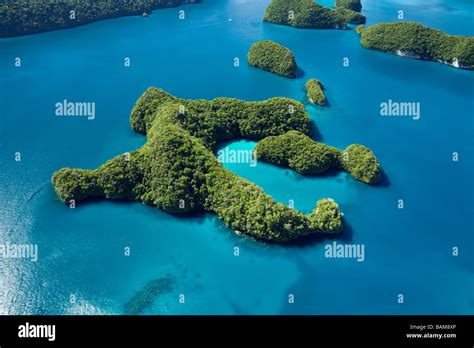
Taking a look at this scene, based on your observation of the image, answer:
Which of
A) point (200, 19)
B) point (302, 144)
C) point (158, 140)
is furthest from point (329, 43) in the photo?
point (158, 140)

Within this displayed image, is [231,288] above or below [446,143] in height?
below

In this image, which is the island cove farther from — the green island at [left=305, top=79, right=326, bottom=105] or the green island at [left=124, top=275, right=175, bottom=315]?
the green island at [left=305, top=79, right=326, bottom=105]

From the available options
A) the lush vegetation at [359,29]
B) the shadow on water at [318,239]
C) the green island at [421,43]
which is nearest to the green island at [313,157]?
the shadow on water at [318,239]

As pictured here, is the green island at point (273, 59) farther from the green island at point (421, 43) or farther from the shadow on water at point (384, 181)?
the shadow on water at point (384, 181)

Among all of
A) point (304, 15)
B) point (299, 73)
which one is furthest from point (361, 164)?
point (304, 15)

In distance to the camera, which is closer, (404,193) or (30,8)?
(404,193)

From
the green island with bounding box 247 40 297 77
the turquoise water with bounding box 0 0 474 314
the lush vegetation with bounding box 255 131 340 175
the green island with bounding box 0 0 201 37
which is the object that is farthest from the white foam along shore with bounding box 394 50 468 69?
the green island with bounding box 0 0 201 37
